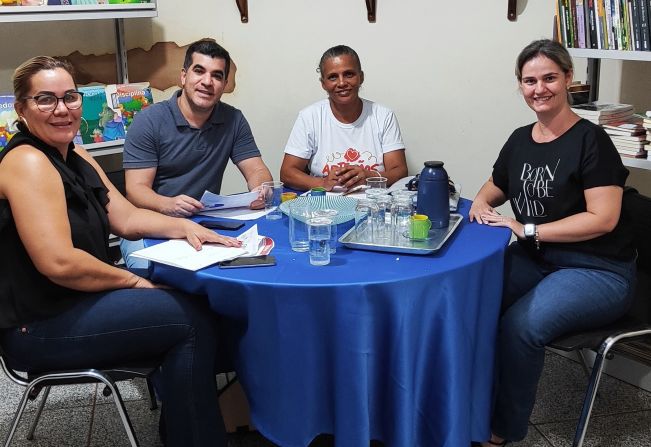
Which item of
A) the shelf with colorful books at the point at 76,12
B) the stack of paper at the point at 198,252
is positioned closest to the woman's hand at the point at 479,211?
the stack of paper at the point at 198,252

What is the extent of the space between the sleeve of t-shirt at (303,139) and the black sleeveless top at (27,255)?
4.33ft

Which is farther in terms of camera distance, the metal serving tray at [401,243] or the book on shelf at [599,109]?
the book on shelf at [599,109]

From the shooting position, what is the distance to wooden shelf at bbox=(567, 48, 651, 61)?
2.77 m

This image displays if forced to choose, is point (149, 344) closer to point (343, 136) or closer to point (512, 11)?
point (343, 136)

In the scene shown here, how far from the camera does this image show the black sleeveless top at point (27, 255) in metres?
1.87

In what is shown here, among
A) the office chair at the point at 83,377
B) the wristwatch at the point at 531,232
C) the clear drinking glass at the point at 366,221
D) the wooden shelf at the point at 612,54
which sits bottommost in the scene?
the office chair at the point at 83,377

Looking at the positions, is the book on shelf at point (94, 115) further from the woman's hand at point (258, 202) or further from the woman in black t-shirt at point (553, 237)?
the woman in black t-shirt at point (553, 237)

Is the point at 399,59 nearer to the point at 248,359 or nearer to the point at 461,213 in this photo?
the point at 461,213

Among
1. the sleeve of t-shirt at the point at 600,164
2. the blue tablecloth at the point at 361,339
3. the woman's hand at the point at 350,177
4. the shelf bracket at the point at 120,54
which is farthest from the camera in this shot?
the shelf bracket at the point at 120,54


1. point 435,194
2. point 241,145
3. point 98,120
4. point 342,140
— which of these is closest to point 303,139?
point 342,140

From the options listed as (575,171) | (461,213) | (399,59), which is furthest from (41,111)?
(399,59)

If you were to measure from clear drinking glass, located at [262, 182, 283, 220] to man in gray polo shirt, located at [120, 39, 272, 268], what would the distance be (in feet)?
1.19

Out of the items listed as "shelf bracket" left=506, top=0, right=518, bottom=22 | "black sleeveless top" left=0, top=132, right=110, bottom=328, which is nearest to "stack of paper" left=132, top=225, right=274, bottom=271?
"black sleeveless top" left=0, top=132, right=110, bottom=328

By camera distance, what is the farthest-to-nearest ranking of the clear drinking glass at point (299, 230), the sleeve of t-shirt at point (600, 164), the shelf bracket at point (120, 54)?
the shelf bracket at point (120, 54)
the sleeve of t-shirt at point (600, 164)
the clear drinking glass at point (299, 230)
